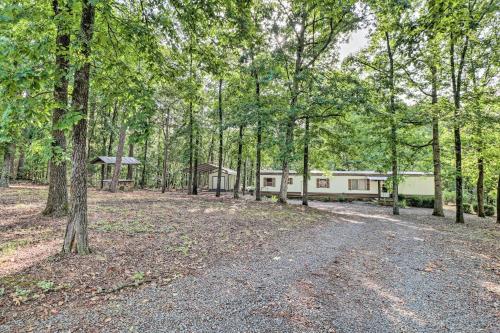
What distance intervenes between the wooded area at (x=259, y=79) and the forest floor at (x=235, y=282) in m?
1.06

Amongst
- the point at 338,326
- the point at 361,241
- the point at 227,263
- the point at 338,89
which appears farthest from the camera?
the point at 338,89

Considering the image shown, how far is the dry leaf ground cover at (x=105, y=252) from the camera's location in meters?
3.53

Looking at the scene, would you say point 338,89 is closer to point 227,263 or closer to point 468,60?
point 468,60

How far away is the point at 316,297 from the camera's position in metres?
3.73

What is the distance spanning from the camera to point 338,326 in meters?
3.07

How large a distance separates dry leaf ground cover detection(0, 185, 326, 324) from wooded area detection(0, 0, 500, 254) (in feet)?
2.16

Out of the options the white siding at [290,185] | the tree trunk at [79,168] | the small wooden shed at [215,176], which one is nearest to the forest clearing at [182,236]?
the tree trunk at [79,168]

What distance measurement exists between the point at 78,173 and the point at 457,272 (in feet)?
23.9

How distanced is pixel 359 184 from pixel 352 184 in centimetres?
66

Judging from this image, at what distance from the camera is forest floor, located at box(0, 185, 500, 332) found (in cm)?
311

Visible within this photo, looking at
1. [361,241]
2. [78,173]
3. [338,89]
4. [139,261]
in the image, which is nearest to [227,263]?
[139,261]

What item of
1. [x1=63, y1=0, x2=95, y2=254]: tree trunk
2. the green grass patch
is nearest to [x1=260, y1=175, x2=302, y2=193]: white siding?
the green grass patch

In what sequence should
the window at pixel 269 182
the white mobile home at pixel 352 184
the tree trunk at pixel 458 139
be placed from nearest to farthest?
1. the tree trunk at pixel 458 139
2. the white mobile home at pixel 352 184
3. the window at pixel 269 182

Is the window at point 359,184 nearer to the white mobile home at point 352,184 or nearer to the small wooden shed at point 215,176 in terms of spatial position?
the white mobile home at point 352,184
